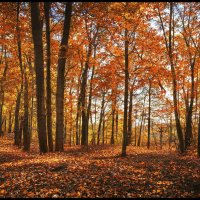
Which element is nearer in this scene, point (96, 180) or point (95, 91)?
point (96, 180)

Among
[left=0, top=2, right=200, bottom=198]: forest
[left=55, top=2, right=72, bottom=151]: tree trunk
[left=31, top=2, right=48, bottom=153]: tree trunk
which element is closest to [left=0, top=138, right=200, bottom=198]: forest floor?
[left=0, top=2, right=200, bottom=198]: forest

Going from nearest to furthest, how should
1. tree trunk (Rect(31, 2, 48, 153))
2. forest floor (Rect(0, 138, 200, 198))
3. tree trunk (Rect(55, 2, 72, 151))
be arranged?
1. forest floor (Rect(0, 138, 200, 198))
2. tree trunk (Rect(31, 2, 48, 153))
3. tree trunk (Rect(55, 2, 72, 151))

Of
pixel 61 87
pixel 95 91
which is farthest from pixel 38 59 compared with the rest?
pixel 95 91

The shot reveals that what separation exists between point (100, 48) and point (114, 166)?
1601cm

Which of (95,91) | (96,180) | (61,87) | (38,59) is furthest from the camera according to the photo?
(95,91)

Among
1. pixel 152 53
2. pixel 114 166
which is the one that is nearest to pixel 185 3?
pixel 152 53

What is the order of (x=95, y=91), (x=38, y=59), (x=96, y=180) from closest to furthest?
(x=96, y=180) → (x=38, y=59) → (x=95, y=91)

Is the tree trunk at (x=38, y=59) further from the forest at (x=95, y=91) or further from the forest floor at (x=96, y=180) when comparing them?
the forest floor at (x=96, y=180)

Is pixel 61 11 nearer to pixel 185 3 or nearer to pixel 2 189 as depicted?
pixel 185 3

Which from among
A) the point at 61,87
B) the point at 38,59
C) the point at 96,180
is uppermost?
the point at 38,59

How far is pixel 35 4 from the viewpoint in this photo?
1526 centimetres

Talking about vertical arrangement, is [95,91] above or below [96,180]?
above

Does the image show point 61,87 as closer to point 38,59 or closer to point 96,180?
point 38,59

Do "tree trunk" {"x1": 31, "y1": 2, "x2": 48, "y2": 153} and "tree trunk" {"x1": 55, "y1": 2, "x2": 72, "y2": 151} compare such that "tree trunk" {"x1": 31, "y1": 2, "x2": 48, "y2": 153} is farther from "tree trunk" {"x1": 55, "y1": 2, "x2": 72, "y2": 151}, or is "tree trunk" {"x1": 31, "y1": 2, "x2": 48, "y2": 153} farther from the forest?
"tree trunk" {"x1": 55, "y1": 2, "x2": 72, "y2": 151}
